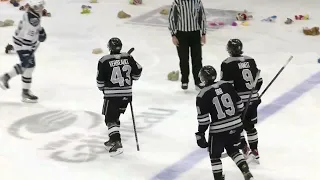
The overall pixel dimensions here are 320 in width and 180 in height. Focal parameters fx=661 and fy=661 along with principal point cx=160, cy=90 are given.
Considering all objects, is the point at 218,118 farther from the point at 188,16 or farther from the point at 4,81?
the point at 4,81

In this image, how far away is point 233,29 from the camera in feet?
30.8

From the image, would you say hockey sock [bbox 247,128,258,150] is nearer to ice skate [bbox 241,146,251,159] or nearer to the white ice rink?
ice skate [bbox 241,146,251,159]

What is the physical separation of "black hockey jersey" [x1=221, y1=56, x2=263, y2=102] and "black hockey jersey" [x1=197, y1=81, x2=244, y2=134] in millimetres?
341

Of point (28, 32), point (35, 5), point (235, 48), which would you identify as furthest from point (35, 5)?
point (235, 48)

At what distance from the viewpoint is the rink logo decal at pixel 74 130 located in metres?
5.39

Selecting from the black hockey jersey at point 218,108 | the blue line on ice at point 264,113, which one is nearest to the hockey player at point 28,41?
the blue line on ice at point 264,113

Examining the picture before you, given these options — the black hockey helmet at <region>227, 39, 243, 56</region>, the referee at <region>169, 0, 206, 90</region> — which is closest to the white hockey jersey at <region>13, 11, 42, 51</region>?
the referee at <region>169, 0, 206, 90</region>

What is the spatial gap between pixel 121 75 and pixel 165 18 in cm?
523

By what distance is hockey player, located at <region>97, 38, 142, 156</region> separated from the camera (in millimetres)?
5109

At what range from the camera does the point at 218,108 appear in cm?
435

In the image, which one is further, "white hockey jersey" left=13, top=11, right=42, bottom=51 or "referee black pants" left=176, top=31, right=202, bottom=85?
"referee black pants" left=176, top=31, right=202, bottom=85

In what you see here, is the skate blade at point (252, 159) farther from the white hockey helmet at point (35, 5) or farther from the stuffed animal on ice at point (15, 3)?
the stuffed animal on ice at point (15, 3)

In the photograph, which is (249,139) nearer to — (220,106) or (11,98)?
(220,106)

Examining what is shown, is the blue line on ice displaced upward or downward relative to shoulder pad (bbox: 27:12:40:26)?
downward
